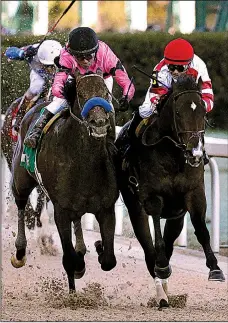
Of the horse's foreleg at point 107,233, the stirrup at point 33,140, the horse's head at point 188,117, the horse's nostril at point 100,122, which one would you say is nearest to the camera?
the horse's nostril at point 100,122

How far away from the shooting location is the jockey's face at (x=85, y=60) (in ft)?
24.9

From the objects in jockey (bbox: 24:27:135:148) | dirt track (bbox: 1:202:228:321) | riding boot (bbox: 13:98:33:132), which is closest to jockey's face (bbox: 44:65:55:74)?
riding boot (bbox: 13:98:33:132)

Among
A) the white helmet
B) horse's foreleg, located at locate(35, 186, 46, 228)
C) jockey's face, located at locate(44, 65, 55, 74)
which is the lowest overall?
horse's foreleg, located at locate(35, 186, 46, 228)

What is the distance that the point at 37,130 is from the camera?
8.17 meters

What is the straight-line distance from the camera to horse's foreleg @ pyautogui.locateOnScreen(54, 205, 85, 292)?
772cm

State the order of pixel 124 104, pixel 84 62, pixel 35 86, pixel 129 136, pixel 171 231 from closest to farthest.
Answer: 1. pixel 84 62
2. pixel 124 104
3. pixel 129 136
4. pixel 171 231
5. pixel 35 86

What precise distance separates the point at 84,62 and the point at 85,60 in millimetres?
17

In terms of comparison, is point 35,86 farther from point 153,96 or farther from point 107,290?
point 153,96

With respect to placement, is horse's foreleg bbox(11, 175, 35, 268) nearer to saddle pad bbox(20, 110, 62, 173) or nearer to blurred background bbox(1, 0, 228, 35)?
saddle pad bbox(20, 110, 62, 173)

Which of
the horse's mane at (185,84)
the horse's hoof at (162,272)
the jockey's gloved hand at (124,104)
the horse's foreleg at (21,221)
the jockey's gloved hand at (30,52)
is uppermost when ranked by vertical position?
the horse's mane at (185,84)

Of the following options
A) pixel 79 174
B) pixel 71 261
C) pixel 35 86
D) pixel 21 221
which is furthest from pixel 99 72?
pixel 35 86

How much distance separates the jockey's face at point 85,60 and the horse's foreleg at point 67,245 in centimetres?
88

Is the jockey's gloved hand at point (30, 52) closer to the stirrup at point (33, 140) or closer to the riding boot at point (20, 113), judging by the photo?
the riding boot at point (20, 113)

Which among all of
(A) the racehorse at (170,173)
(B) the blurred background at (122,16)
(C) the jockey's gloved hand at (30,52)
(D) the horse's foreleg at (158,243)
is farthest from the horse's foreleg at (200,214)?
(B) the blurred background at (122,16)
